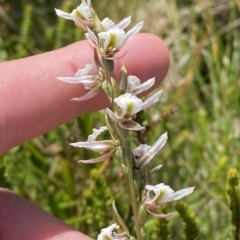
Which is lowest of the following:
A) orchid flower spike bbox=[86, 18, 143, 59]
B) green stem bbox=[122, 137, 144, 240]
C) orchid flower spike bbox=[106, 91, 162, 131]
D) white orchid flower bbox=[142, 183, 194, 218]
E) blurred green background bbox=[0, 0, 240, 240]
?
blurred green background bbox=[0, 0, 240, 240]

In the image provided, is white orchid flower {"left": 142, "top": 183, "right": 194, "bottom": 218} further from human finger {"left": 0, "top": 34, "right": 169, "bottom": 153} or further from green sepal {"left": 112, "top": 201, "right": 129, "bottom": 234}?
human finger {"left": 0, "top": 34, "right": 169, "bottom": 153}

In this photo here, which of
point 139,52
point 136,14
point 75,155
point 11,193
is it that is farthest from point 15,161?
point 136,14

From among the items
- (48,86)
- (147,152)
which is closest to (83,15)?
(147,152)

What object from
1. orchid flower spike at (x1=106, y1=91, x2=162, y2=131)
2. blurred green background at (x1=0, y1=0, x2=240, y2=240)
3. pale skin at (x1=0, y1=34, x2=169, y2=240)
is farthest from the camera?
blurred green background at (x1=0, y1=0, x2=240, y2=240)

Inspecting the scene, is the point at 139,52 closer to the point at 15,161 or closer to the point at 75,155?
the point at 75,155

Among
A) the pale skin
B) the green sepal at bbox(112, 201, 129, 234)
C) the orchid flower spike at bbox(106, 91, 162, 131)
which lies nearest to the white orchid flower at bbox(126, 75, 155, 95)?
the orchid flower spike at bbox(106, 91, 162, 131)

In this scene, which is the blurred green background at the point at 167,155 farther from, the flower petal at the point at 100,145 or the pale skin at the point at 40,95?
the flower petal at the point at 100,145

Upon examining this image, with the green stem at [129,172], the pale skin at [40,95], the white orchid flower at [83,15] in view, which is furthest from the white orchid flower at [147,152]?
the pale skin at [40,95]

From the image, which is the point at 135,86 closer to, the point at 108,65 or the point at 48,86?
the point at 108,65
